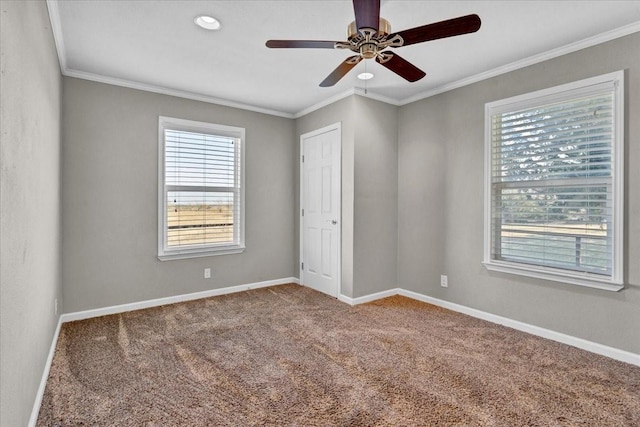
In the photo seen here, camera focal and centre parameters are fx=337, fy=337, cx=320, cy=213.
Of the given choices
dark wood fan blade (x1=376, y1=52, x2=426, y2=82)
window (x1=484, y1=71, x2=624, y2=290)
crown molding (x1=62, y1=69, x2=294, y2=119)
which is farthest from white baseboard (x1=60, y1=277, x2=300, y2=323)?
dark wood fan blade (x1=376, y1=52, x2=426, y2=82)

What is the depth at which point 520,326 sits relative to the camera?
311 cm

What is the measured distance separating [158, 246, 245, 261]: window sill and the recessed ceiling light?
246 cm

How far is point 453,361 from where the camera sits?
8.25 ft

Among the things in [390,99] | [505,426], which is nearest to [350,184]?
[390,99]

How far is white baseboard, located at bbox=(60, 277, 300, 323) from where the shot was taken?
3371 mm

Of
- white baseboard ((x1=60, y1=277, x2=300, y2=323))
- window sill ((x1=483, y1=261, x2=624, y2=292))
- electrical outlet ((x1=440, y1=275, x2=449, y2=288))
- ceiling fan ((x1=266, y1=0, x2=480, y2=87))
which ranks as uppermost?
ceiling fan ((x1=266, y1=0, x2=480, y2=87))

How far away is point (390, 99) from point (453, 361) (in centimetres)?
302

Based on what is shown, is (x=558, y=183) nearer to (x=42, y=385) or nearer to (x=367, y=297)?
(x=367, y=297)

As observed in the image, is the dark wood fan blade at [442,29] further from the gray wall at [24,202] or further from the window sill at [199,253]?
the window sill at [199,253]

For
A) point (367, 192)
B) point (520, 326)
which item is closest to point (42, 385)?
point (367, 192)

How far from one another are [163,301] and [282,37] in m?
3.07

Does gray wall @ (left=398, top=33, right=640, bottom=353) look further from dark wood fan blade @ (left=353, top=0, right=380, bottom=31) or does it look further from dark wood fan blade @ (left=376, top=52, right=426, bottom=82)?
dark wood fan blade @ (left=353, top=0, right=380, bottom=31)

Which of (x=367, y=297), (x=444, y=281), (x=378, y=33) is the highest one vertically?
(x=378, y=33)

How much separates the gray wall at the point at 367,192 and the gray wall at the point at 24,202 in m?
2.74
